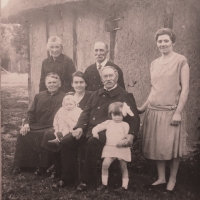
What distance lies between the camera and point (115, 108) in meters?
2.64

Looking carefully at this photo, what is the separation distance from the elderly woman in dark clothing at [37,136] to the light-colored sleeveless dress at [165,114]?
3.12ft

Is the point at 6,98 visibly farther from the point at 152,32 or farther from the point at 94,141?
the point at 152,32

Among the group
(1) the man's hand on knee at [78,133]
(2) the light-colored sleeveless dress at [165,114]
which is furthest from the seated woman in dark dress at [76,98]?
(2) the light-colored sleeveless dress at [165,114]

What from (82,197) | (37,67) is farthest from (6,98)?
(82,197)

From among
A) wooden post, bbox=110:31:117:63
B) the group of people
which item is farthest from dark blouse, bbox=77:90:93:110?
wooden post, bbox=110:31:117:63

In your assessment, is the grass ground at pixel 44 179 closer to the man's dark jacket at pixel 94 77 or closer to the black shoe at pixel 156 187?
the black shoe at pixel 156 187

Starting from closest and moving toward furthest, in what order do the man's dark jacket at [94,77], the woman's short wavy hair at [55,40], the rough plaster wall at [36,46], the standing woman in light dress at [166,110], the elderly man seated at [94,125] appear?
the standing woman in light dress at [166,110], the elderly man seated at [94,125], the man's dark jacket at [94,77], the woman's short wavy hair at [55,40], the rough plaster wall at [36,46]

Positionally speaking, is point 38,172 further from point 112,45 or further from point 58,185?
point 112,45

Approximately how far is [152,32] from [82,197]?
1720 mm

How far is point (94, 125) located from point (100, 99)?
0.84 feet

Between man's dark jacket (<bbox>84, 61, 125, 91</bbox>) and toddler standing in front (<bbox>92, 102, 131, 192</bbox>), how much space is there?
264 mm

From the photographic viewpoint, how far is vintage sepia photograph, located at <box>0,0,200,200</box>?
262 cm

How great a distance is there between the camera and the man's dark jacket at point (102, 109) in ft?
8.68

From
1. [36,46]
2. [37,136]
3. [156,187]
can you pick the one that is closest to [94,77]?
[36,46]
